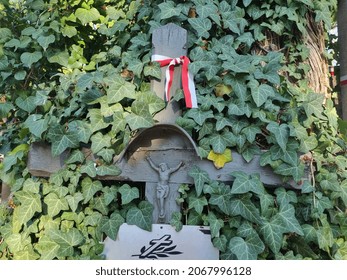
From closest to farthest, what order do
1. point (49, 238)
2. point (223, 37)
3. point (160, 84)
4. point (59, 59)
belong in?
point (49, 238) → point (160, 84) → point (223, 37) → point (59, 59)

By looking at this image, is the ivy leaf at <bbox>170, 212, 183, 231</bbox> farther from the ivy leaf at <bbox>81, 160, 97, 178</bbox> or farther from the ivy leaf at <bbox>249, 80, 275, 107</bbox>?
the ivy leaf at <bbox>249, 80, 275, 107</bbox>

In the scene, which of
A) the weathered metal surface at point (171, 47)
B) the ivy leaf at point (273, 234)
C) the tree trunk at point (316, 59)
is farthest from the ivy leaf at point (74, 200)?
the tree trunk at point (316, 59)

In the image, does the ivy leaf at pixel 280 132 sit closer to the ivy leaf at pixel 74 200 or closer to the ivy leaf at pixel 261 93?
the ivy leaf at pixel 261 93

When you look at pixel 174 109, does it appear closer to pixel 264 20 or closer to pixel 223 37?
pixel 223 37

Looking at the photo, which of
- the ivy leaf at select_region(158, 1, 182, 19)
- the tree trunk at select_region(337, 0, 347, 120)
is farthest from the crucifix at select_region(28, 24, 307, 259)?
the tree trunk at select_region(337, 0, 347, 120)

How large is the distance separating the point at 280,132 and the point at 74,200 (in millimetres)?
883

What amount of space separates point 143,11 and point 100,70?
380mm

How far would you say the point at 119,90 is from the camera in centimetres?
164

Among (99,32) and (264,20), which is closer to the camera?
(264,20)

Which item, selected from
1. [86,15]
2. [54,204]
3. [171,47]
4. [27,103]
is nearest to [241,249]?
[54,204]

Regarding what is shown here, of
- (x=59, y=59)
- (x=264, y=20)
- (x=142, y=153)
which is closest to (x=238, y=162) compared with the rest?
(x=142, y=153)

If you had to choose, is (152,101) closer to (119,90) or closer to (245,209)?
(119,90)

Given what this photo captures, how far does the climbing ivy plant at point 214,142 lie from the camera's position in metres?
1.58

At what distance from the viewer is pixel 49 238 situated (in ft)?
5.26
